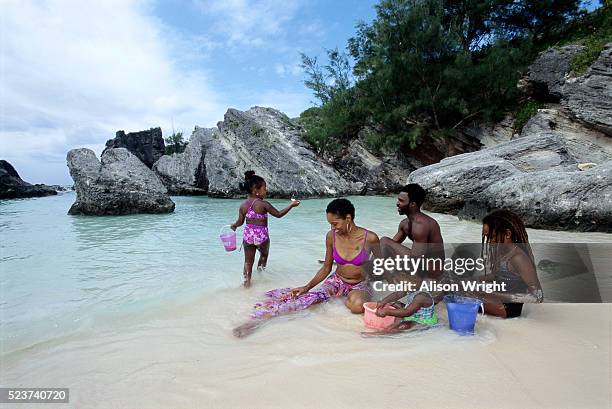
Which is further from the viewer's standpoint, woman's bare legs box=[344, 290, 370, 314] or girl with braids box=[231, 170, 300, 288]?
girl with braids box=[231, 170, 300, 288]

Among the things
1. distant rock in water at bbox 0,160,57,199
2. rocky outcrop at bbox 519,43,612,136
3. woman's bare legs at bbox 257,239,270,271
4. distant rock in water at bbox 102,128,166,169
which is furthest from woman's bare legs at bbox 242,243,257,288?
distant rock in water at bbox 102,128,166,169

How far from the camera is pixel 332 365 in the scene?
8.04 feet

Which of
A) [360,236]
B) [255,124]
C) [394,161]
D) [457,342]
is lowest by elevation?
[457,342]

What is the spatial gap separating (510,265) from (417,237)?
86 centimetres

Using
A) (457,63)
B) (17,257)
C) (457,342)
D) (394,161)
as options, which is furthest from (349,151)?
(457,342)

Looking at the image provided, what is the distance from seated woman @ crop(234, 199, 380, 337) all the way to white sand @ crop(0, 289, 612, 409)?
0.68ft

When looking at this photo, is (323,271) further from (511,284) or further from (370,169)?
(370,169)

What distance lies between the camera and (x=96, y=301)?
13.8 ft

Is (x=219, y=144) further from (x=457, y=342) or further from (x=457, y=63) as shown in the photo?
(x=457, y=342)

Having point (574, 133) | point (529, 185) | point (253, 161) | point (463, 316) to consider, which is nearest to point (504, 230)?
point (463, 316)

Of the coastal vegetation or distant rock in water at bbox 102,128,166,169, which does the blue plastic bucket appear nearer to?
the coastal vegetation

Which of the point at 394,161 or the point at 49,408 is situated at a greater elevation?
the point at 394,161

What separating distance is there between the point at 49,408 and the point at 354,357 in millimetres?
1990

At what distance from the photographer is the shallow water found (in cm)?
260
